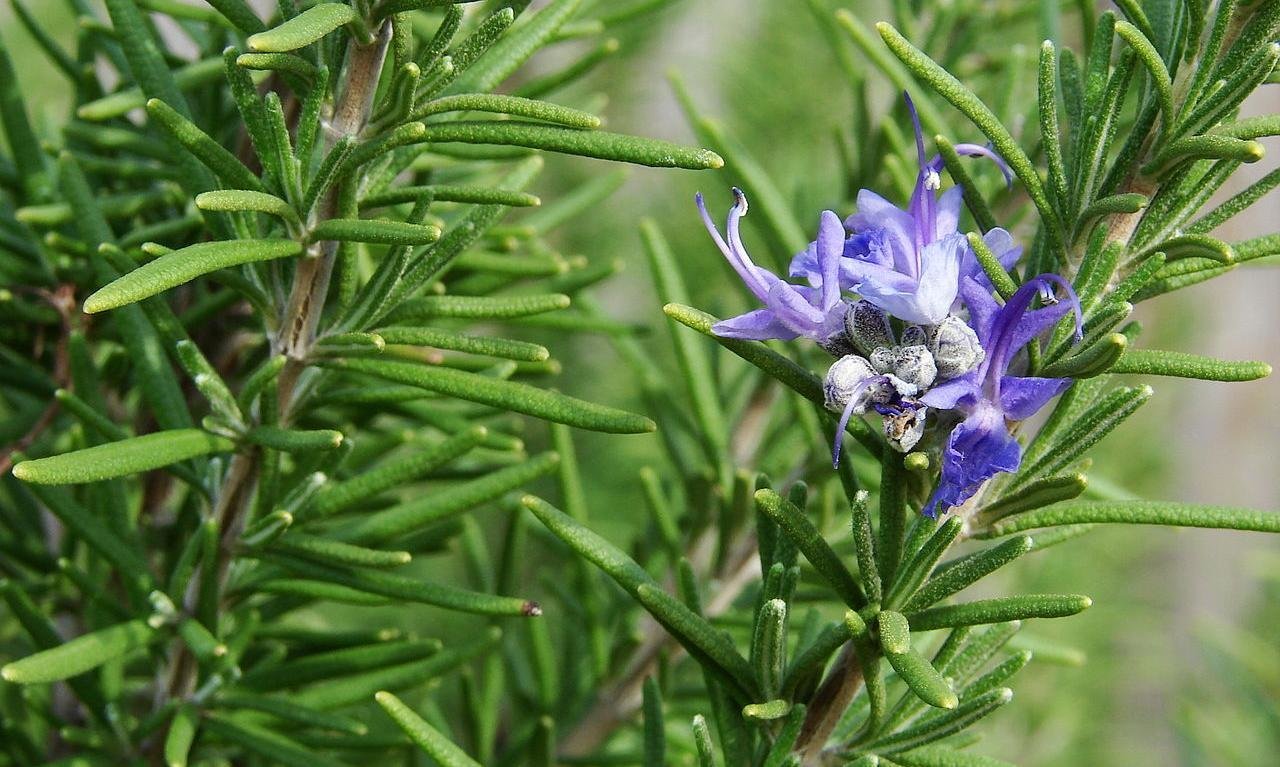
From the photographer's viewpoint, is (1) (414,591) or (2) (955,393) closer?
(2) (955,393)

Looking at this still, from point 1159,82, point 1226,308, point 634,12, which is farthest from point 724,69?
point 1226,308

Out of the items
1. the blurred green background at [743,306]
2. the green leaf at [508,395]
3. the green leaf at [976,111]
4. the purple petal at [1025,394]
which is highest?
the green leaf at [976,111]

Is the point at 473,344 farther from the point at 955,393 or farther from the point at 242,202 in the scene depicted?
the point at 955,393

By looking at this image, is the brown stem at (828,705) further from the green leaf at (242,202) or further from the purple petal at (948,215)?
the green leaf at (242,202)

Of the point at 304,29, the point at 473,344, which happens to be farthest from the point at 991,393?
the point at 304,29

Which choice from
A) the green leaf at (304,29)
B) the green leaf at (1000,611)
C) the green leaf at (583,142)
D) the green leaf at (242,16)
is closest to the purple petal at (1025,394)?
the green leaf at (1000,611)

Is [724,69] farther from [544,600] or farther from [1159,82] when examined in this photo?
[1159,82]

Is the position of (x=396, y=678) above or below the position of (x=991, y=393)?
below
